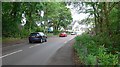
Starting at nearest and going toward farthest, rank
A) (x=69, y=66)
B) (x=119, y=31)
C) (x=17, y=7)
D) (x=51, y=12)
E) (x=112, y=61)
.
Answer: (x=112, y=61) → (x=69, y=66) → (x=119, y=31) → (x=17, y=7) → (x=51, y=12)

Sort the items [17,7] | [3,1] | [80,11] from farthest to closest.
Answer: [17,7]
[3,1]
[80,11]

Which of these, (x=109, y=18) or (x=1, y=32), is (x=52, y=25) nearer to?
(x=1, y=32)

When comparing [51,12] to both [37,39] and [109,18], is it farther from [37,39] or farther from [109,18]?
[109,18]

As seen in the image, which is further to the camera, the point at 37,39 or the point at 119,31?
the point at 37,39

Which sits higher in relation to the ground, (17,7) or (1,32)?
(17,7)

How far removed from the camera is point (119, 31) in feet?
64.8

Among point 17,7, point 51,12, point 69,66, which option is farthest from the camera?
point 51,12

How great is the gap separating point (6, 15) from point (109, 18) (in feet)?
67.0

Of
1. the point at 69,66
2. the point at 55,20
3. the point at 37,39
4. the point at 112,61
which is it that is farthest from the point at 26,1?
the point at 55,20

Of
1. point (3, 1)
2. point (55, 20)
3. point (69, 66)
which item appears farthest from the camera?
point (55, 20)

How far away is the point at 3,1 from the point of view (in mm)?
34656

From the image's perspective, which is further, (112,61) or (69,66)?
(69,66)

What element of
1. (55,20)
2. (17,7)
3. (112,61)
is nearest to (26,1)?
(17,7)

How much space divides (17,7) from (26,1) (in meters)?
2.79
